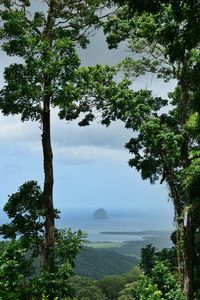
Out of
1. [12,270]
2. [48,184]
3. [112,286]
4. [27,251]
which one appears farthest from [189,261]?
[112,286]

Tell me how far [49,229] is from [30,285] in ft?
20.5

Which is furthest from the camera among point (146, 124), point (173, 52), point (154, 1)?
point (146, 124)

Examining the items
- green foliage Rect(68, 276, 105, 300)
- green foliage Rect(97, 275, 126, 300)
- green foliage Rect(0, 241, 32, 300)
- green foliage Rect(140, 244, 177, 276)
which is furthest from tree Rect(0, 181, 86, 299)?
green foliage Rect(97, 275, 126, 300)

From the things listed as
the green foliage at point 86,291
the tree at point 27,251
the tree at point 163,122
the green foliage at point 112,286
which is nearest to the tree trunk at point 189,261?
the tree at point 163,122

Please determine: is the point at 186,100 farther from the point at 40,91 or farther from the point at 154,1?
the point at 154,1

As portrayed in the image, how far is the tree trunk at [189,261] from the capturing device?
18672mm

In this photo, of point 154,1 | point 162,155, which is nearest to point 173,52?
point 154,1

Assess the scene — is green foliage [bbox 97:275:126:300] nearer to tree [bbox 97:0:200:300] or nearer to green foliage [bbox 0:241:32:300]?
tree [bbox 97:0:200:300]

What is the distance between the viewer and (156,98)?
19875mm

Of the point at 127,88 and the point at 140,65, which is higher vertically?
the point at 140,65

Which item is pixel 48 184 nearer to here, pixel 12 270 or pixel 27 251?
pixel 27 251

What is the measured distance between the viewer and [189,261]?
62.3 ft

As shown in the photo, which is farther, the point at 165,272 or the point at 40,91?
the point at 165,272

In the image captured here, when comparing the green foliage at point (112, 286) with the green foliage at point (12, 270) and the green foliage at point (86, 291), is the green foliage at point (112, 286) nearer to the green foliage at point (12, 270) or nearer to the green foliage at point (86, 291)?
the green foliage at point (86, 291)
